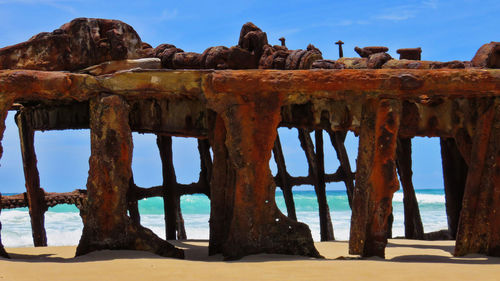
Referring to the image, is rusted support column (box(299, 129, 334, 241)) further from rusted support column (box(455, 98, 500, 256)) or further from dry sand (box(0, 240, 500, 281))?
dry sand (box(0, 240, 500, 281))

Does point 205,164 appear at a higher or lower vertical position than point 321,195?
higher

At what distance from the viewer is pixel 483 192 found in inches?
298

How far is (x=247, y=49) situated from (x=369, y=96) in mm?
2831

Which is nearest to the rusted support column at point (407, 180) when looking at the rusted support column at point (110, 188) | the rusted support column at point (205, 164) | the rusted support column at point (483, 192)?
the rusted support column at point (205, 164)

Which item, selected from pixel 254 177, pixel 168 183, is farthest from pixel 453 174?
pixel 254 177

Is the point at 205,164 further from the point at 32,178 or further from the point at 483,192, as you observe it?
the point at 483,192

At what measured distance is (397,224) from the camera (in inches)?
1307

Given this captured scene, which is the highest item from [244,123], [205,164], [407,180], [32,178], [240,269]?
[244,123]

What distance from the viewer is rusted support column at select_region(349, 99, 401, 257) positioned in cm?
725

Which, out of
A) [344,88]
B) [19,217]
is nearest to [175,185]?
[344,88]

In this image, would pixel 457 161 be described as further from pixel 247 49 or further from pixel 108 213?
pixel 108 213

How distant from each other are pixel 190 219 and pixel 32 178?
976 inches

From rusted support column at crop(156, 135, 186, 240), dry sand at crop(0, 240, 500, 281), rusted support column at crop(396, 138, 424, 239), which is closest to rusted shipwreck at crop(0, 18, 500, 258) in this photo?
dry sand at crop(0, 240, 500, 281)

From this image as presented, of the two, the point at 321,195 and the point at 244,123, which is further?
the point at 321,195
